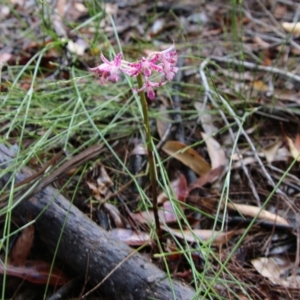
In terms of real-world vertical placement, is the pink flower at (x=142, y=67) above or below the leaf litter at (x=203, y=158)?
above

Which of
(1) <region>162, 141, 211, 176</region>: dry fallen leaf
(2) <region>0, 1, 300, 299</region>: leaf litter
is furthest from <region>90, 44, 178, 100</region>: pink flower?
(1) <region>162, 141, 211, 176</region>: dry fallen leaf

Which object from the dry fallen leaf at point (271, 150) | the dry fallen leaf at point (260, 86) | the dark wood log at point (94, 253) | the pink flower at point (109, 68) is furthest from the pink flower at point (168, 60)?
the dry fallen leaf at point (260, 86)

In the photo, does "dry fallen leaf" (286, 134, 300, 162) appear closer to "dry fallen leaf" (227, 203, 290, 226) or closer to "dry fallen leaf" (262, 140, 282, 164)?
"dry fallen leaf" (262, 140, 282, 164)

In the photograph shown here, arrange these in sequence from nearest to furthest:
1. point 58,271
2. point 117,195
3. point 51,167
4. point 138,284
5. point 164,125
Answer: point 138,284 < point 58,271 < point 51,167 < point 117,195 < point 164,125

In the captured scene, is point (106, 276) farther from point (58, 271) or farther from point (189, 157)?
point (189, 157)

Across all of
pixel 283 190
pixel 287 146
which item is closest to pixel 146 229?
pixel 283 190

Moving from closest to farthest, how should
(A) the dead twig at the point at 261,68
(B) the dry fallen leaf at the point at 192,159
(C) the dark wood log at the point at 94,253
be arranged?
(C) the dark wood log at the point at 94,253 → (B) the dry fallen leaf at the point at 192,159 → (A) the dead twig at the point at 261,68

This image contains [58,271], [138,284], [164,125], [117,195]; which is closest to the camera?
[138,284]

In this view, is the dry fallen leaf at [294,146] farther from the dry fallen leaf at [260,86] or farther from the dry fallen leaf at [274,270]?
the dry fallen leaf at [274,270]
